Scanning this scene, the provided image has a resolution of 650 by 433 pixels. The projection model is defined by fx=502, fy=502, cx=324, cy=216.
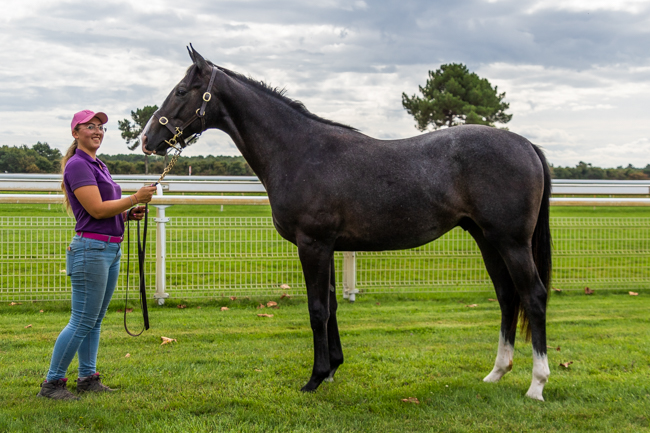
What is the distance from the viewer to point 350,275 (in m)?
7.16

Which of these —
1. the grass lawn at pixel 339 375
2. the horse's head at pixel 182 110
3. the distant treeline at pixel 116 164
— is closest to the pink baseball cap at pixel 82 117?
the horse's head at pixel 182 110

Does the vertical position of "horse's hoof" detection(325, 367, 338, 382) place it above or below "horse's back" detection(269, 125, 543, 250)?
below

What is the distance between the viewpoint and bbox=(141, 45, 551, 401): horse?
11.8 feet

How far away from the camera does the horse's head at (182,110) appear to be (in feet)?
12.2

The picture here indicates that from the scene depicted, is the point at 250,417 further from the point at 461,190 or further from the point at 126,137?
the point at 126,137

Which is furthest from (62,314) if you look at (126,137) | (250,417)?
(126,137)

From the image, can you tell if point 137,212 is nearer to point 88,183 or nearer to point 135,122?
point 88,183

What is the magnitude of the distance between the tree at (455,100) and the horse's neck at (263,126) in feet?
106

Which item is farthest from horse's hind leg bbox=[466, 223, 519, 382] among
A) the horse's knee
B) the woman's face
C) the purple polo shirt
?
the woman's face

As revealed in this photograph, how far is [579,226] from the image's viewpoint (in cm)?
764

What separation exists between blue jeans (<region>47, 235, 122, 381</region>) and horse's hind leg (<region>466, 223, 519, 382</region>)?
9.06 feet

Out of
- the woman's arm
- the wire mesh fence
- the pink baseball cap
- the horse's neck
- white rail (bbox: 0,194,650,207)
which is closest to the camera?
the woman's arm

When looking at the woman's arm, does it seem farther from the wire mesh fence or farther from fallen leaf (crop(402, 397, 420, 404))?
the wire mesh fence

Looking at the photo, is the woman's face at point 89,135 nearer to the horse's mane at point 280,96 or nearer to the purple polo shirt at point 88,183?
the purple polo shirt at point 88,183
